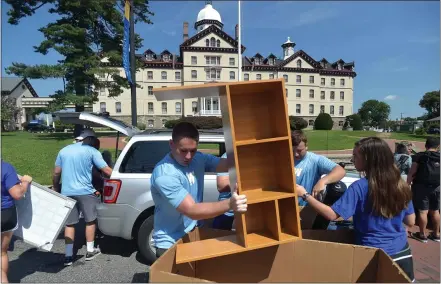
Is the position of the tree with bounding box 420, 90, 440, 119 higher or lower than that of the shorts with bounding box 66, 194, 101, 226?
higher

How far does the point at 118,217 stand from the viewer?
402cm

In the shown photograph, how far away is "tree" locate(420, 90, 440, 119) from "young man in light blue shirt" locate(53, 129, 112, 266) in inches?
3565

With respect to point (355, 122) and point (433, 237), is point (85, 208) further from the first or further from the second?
point (355, 122)

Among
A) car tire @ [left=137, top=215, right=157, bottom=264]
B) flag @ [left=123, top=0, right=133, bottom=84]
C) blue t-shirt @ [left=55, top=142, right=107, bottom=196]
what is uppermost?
flag @ [left=123, top=0, right=133, bottom=84]

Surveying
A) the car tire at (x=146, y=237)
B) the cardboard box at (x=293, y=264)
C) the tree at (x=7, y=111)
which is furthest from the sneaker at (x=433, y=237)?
the tree at (x=7, y=111)

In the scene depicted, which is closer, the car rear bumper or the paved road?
the paved road

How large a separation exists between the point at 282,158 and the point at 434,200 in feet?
14.7

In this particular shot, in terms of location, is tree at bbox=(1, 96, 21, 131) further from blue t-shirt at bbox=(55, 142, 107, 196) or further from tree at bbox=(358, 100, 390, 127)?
tree at bbox=(358, 100, 390, 127)

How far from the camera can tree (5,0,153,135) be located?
22.4m

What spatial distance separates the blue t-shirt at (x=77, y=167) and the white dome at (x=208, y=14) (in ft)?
194

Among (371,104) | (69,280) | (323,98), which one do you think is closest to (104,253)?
(69,280)

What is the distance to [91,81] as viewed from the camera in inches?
1008

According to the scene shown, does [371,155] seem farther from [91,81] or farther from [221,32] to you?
[221,32]

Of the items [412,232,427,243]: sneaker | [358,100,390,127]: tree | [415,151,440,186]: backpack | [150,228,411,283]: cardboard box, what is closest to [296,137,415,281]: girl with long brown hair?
[150,228,411,283]: cardboard box
